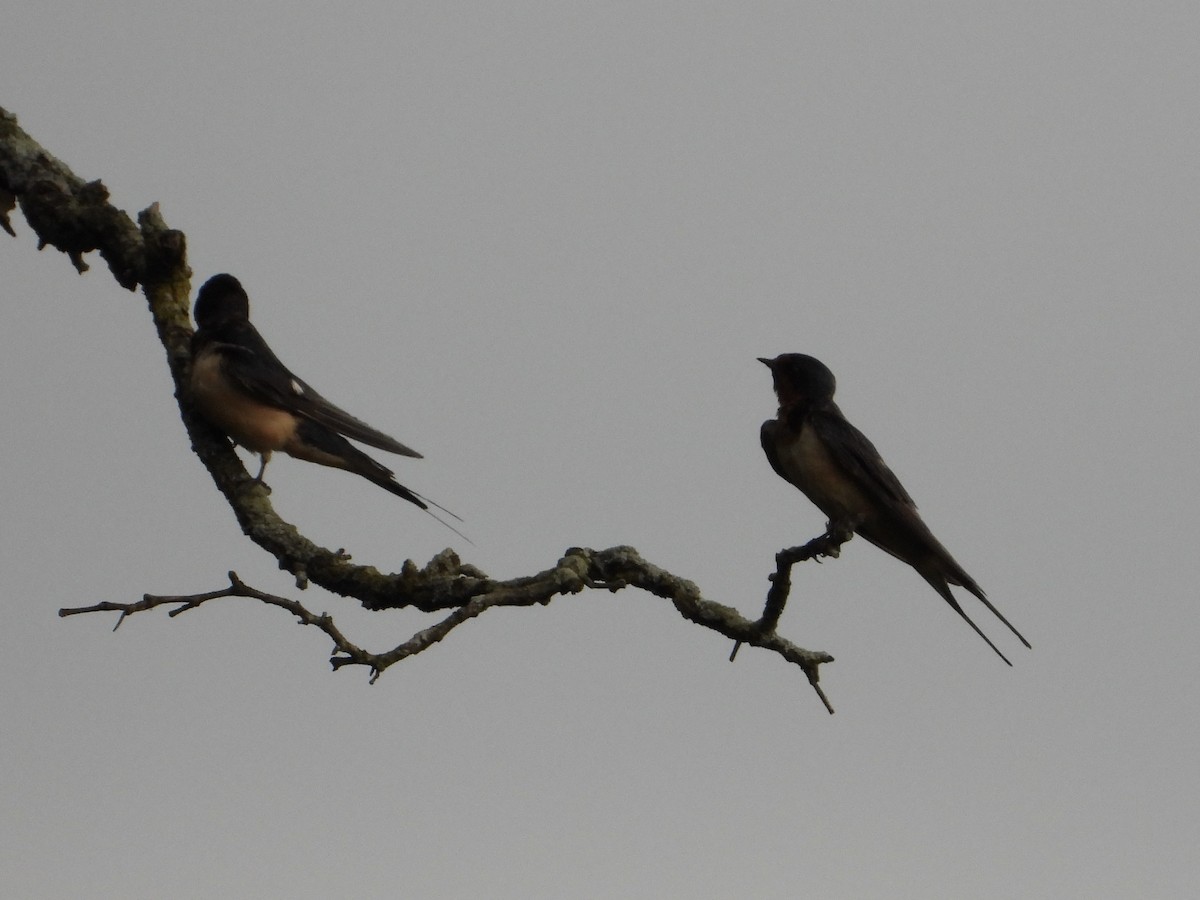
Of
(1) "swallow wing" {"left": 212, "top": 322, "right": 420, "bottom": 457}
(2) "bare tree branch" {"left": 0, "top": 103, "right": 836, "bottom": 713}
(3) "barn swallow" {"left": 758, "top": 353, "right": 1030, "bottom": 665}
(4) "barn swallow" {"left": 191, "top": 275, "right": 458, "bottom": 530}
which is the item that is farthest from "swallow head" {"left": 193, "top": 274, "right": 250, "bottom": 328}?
(3) "barn swallow" {"left": 758, "top": 353, "right": 1030, "bottom": 665}

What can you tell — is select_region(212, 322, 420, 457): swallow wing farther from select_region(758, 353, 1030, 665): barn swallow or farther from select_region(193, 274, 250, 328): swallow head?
select_region(758, 353, 1030, 665): barn swallow

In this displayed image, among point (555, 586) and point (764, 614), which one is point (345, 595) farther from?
point (764, 614)

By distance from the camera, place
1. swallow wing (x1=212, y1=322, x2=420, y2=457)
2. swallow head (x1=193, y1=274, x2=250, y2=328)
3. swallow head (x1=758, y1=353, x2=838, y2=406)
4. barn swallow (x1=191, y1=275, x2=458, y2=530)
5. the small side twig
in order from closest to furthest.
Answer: the small side twig < barn swallow (x1=191, y1=275, x2=458, y2=530) < swallow wing (x1=212, y1=322, x2=420, y2=457) < swallow head (x1=193, y1=274, x2=250, y2=328) < swallow head (x1=758, y1=353, x2=838, y2=406)

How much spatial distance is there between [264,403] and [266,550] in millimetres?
1844

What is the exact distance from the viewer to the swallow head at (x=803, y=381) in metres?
7.21

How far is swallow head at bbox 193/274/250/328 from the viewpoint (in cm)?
700

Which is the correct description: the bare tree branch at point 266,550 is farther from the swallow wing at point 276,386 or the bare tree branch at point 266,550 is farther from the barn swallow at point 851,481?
the barn swallow at point 851,481

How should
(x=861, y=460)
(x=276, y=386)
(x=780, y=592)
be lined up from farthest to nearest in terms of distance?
(x=861, y=460), (x=276, y=386), (x=780, y=592)

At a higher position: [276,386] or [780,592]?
[276,386]

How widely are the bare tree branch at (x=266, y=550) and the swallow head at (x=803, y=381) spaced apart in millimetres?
2101

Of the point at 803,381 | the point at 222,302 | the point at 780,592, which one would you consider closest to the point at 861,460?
the point at 803,381

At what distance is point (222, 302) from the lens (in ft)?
23.1

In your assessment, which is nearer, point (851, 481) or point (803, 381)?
point (851, 481)

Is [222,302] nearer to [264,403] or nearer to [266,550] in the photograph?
[264,403]
